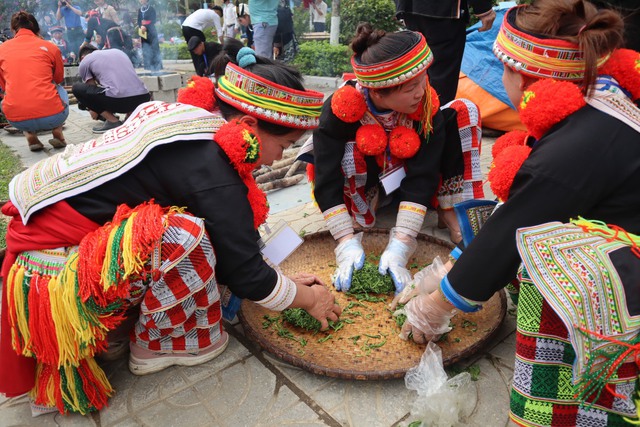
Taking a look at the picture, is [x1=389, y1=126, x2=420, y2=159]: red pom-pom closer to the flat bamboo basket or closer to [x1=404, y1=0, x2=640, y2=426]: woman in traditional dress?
the flat bamboo basket

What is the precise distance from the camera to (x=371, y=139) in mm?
2479

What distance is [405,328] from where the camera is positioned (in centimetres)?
195

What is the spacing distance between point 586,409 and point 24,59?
5942 mm

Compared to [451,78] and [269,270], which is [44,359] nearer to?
[269,270]

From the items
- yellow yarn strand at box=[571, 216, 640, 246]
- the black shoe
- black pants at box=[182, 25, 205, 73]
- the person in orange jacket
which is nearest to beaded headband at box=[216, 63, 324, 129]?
yellow yarn strand at box=[571, 216, 640, 246]

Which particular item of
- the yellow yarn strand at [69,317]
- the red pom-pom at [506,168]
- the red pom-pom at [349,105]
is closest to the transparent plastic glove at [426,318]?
the red pom-pom at [506,168]

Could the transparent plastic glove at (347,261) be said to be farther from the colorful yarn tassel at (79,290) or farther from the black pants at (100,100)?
the black pants at (100,100)

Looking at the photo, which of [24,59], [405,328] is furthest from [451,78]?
[24,59]

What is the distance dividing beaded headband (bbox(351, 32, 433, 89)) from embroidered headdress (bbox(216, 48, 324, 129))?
0.51 meters

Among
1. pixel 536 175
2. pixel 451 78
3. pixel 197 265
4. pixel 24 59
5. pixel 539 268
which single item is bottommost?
pixel 24 59

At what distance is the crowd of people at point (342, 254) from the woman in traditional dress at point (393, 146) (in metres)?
0.02

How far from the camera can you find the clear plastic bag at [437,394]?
5.12 ft

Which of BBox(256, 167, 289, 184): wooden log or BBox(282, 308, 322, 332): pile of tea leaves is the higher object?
BBox(282, 308, 322, 332): pile of tea leaves

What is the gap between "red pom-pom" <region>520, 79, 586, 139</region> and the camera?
4.30 ft
